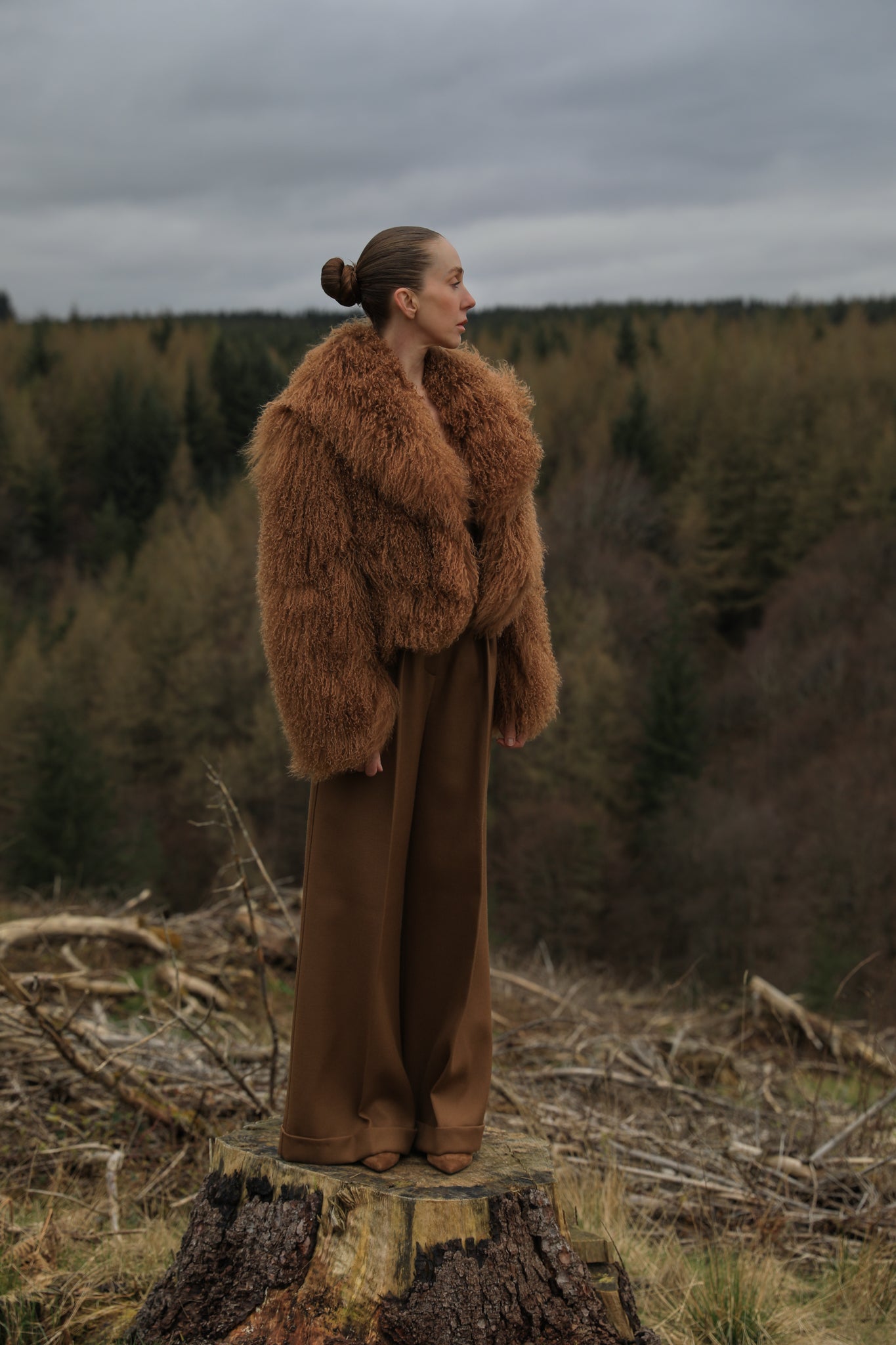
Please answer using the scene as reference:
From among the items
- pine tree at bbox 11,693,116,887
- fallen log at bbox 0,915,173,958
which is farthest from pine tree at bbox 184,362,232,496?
fallen log at bbox 0,915,173,958

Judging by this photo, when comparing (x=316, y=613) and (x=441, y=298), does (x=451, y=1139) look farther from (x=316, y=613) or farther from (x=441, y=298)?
(x=441, y=298)

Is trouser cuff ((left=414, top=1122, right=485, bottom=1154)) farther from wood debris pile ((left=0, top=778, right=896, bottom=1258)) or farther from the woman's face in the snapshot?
the woman's face

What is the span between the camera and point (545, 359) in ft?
266

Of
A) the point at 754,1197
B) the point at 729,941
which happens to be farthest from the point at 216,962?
the point at 729,941

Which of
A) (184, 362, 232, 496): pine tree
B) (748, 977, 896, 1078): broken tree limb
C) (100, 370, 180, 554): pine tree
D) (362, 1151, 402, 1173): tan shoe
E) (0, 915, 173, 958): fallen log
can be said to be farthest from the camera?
(184, 362, 232, 496): pine tree

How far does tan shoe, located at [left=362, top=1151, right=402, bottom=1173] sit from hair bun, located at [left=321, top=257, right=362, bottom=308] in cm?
215

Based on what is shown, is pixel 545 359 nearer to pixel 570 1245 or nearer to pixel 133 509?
pixel 133 509

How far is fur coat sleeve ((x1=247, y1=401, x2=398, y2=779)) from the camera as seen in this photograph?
318 centimetres

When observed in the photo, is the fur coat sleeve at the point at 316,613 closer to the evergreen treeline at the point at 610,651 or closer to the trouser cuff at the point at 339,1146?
the trouser cuff at the point at 339,1146

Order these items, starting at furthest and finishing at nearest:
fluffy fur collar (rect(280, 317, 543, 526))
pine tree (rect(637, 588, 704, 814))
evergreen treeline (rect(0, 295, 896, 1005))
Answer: pine tree (rect(637, 588, 704, 814)) < evergreen treeline (rect(0, 295, 896, 1005)) < fluffy fur collar (rect(280, 317, 543, 526))

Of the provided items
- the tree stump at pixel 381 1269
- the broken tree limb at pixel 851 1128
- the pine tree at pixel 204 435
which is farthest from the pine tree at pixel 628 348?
the tree stump at pixel 381 1269

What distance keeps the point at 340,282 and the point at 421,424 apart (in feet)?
1.44

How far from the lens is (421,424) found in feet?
10.5

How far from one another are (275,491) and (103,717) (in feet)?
135
